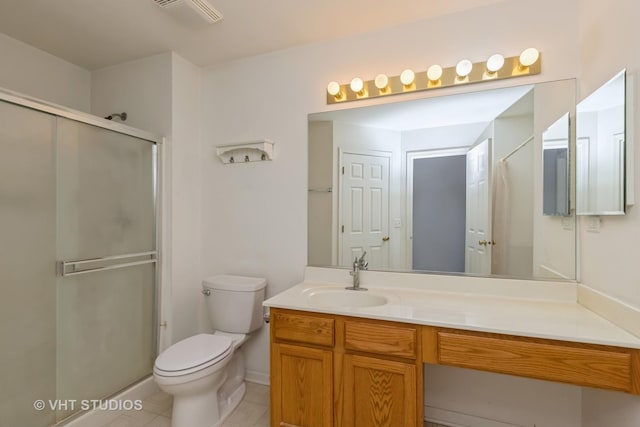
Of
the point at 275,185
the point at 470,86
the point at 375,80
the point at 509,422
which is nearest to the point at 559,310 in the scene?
the point at 509,422

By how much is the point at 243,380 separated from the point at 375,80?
2219 millimetres

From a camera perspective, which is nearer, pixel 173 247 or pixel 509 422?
pixel 509 422

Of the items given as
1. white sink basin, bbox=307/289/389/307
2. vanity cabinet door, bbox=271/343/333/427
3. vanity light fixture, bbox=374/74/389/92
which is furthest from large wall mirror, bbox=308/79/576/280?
vanity cabinet door, bbox=271/343/333/427

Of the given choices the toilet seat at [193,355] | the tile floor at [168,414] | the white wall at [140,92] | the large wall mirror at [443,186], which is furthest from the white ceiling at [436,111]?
the tile floor at [168,414]

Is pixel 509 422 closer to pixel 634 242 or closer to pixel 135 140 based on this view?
pixel 634 242

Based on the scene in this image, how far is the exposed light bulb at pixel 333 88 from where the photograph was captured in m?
1.91

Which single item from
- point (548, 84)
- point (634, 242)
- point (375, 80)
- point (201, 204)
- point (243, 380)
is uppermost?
point (375, 80)

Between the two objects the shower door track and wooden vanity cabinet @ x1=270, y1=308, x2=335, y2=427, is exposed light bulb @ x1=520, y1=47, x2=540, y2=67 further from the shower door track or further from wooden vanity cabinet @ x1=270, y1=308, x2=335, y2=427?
the shower door track

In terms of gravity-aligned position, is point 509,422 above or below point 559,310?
below

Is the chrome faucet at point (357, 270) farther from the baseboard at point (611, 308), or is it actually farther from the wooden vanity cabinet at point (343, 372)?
the baseboard at point (611, 308)

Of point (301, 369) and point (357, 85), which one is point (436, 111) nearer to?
point (357, 85)

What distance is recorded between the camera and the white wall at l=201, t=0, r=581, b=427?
1545 mm

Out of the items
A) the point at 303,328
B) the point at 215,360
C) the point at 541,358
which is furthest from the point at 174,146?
the point at 541,358

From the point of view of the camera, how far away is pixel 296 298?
5.21 feet
